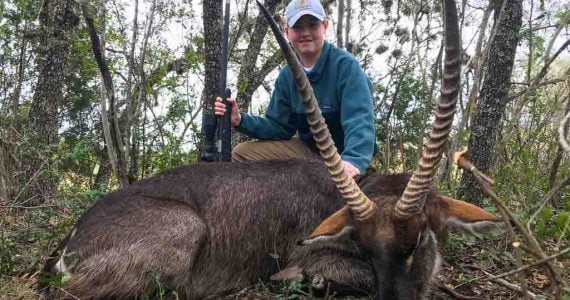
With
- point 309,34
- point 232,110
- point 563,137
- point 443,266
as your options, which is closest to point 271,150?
point 232,110

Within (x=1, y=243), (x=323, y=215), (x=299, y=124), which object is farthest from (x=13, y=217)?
(x=323, y=215)

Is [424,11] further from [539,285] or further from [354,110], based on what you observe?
[539,285]

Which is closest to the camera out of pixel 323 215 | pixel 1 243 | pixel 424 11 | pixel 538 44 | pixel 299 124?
pixel 323 215

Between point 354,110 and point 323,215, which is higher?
point 354,110

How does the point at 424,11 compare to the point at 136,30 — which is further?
the point at 136,30

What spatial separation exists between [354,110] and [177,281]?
2.27 metres

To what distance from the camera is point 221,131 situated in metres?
5.92

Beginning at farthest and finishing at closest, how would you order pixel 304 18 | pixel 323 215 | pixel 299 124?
pixel 299 124 < pixel 304 18 < pixel 323 215

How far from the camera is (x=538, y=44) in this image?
9125 mm

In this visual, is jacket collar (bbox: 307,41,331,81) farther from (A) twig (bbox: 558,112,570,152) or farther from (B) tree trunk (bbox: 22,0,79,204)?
(B) tree trunk (bbox: 22,0,79,204)

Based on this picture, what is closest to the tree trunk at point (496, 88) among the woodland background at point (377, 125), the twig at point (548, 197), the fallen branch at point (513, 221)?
the woodland background at point (377, 125)

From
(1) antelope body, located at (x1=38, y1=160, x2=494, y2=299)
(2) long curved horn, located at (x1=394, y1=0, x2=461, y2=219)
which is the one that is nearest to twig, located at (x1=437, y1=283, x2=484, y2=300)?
(1) antelope body, located at (x1=38, y1=160, x2=494, y2=299)

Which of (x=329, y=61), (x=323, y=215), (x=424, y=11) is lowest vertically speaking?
(x=323, y=215)

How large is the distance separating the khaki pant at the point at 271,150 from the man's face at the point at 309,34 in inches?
39.5
